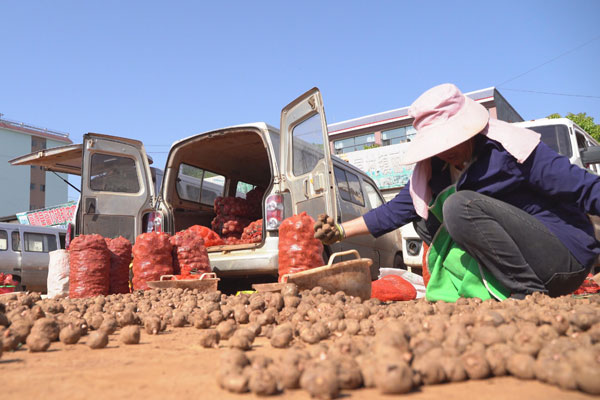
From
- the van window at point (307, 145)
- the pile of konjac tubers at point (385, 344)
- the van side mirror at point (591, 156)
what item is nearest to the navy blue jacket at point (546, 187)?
the pile of konjac tubers at point (385, 344)

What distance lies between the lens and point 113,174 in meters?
5.68

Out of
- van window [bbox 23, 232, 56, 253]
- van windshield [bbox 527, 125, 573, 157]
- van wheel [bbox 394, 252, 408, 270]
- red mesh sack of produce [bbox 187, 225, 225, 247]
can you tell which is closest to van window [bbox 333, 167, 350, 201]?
red mesh sack of produce [bbox 187, 225, 225, 247]

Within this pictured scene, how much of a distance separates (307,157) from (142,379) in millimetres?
3528

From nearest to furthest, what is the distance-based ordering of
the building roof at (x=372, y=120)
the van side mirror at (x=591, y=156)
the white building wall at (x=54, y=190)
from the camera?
the van side mirror at (x=591, y=156) < the building roof at (x=372, y=120) < the white building wall at (x=54, y=190)

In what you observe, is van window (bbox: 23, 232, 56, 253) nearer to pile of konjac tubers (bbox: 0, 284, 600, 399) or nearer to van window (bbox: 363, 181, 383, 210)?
van window (bbox: 363, 181, 383, 210)

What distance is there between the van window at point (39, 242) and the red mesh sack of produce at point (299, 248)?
10911mm

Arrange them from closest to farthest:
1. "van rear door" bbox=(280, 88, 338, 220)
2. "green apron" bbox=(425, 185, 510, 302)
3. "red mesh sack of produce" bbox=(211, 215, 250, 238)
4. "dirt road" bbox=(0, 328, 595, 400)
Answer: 1. "dirt road" bbox=(0, 328, 595, 400)
2. "green apron" bbox=(425, 185, 510, 302)
3. "van rear door" bbox=(280, 88, 338, 220)
4. "red mesh sack of produce" bbox=(211, 215, 250, 238)

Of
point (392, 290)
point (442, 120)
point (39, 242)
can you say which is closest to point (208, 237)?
point (392, 290)

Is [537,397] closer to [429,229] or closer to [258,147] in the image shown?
[429,229]

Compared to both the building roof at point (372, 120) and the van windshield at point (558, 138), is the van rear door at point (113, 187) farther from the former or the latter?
the building roof at point (372, 120)

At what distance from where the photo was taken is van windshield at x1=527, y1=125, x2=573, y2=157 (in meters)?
6.75

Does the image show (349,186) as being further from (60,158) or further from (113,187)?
(60,158)

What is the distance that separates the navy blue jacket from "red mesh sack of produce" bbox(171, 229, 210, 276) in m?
2.97

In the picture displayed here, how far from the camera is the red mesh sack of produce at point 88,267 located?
15.0 ft
